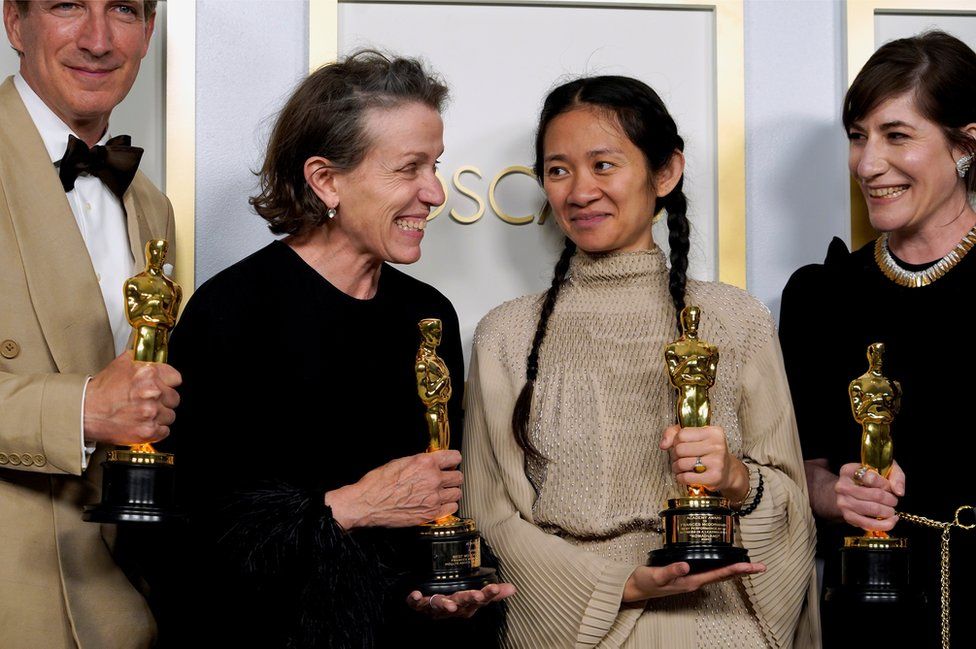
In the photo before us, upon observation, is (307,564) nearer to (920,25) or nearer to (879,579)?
(879,579)

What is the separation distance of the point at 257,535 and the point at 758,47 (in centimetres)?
197

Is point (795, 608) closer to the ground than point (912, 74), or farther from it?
closer to the ground

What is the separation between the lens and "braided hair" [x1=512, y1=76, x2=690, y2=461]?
300 centimetres

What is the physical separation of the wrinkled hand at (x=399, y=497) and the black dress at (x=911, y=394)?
Result: 37.1 inches

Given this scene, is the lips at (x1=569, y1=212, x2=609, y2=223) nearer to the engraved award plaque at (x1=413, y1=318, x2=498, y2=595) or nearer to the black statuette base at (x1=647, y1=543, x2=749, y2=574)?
the engraved award plaque at (x1=413, y1=318, x2=498, y2=595)

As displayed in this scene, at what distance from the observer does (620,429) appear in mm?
2893

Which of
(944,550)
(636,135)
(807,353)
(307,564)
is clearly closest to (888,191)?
(807,353)

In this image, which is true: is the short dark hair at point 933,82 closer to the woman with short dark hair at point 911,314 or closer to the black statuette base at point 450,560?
the woman with short dark hair at point 911,314

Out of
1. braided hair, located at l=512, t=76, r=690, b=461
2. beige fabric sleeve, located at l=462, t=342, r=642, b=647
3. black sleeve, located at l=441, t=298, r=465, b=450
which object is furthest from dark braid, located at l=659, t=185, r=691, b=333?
black sleeve, located at l=441, t=298, r=465, b=450

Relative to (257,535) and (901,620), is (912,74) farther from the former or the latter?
(257,535)

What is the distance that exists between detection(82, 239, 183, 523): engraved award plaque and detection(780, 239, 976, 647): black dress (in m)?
1.45

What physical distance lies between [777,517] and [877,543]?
21cm

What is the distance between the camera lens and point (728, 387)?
9.58ft

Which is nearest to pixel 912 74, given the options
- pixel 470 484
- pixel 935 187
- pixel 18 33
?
pixel 935 187
